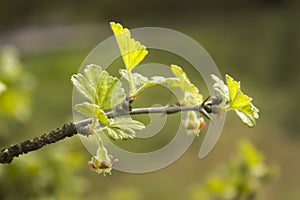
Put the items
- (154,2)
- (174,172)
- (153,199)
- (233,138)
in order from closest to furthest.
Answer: (153,199) → (174,172) → (233,138) → (154,2)

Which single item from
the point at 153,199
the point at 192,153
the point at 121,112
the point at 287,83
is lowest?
the point at 121,112

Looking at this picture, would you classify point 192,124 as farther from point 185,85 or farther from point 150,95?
point 150,95

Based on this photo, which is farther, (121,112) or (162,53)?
(162,53)

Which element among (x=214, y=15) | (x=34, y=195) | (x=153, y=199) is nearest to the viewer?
(x=34, y=195)

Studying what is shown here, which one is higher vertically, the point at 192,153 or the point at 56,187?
the point at 192,153

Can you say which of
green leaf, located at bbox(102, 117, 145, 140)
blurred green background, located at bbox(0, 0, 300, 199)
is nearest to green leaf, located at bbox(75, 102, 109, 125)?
green leaf, located at bbox(102, 117, 145, 140)

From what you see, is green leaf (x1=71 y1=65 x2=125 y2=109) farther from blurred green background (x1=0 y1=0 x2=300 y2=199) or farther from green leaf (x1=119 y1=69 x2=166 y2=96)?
blurred green background (x1=0 y1=0 x2=300 y2=199)

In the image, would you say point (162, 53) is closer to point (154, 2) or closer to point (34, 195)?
point (154, 2)

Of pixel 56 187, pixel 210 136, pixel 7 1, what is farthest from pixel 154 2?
pixel 210 136

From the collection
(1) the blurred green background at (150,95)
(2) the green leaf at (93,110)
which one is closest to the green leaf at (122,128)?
(2) the green leaf at (93,110)
